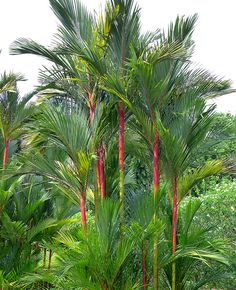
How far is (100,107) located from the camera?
381 centimetres

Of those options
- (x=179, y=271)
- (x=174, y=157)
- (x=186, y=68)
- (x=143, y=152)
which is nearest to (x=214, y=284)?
(x=179, y=271)

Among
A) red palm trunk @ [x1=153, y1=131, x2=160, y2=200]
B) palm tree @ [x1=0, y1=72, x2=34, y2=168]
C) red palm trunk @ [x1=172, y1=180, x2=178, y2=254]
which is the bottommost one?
red palm trunk @ [x1=172, y1=180, x2=178, y2=254]

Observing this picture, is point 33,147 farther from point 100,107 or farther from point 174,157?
point 174,157

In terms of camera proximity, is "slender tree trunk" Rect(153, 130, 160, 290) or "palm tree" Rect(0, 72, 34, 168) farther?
"palm tree" Rect(0, 72, 34, 168)

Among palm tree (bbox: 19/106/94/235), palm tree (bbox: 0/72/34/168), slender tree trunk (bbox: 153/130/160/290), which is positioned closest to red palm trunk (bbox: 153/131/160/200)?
slender tree trunk (bbox: 153/130/160/290)

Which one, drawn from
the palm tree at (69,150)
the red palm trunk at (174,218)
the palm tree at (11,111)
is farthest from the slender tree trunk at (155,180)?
the palm tree at (11,111)

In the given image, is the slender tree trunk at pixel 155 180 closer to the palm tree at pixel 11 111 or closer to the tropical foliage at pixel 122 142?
the tropical foliage at pixel 122 142

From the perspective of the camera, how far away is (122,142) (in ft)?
12.7

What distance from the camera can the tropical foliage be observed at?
350 cm

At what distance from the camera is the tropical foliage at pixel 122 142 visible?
3.50 metres

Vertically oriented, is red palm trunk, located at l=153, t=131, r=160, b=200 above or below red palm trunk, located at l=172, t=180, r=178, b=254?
above

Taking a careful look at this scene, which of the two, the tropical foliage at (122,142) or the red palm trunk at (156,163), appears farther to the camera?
the red palm trunk at (156,163)

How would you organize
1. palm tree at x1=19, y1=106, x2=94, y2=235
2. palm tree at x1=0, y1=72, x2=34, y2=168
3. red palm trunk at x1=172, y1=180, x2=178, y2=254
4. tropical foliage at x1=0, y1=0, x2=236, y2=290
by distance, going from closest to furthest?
1. tropical foliage at x1=0, y1=0, x2=236, y2=290
2. palm tree at x1=19, y1=106, x2=94, y2=235
3. red palm trunk at x1=172, y1=180, x2=178, y2=254
4. palm tree at x1=0, y1=72, x2=34, y2=168

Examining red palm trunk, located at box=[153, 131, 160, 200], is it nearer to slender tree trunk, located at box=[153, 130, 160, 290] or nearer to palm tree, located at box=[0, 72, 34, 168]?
slender tree trunk, located at box=[153, 130, 160, 290]
